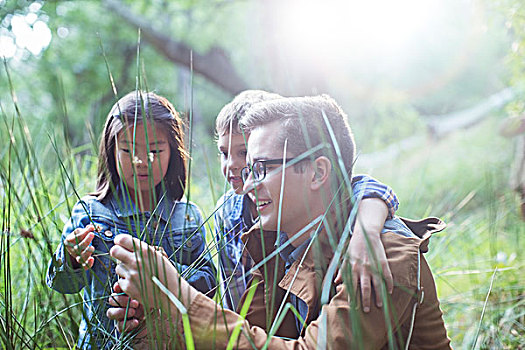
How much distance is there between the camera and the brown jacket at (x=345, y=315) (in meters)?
1.09

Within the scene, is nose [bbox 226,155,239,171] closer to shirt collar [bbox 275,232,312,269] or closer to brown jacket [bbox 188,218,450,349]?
shirt collar [bbox 275,232,312,269]

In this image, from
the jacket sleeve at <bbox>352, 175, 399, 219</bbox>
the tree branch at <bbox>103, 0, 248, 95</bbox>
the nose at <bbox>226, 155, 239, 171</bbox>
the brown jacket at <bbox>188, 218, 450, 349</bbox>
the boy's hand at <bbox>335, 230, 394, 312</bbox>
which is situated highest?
the tree branch at <bbox>103, 0, 248, 95</bbox>

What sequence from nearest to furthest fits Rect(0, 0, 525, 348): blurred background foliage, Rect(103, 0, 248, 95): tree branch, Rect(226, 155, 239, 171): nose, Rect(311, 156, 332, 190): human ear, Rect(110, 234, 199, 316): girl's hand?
Rect(110, 234, 199, 316): girl's hand, Rect(311, 156, 332, 190): human ear, Rect(226, 155, 239, 171): nose, Rect(0, 0, 525, 348): blurred background foliage, Rect(103, 0, 248, 95): tree branch

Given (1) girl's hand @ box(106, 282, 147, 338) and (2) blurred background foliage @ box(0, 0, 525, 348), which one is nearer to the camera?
(1) girl's hand @ box(106, 282, 147, 338)

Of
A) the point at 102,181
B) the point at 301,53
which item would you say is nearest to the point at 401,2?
the point at 301,53

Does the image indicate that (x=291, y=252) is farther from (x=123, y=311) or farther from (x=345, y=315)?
(x=123, y=311)

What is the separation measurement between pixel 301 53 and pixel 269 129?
15.1 feet

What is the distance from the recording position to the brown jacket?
43.0 inches

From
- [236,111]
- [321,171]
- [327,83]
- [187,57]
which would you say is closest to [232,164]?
[236,111]

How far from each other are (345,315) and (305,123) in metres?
0.56

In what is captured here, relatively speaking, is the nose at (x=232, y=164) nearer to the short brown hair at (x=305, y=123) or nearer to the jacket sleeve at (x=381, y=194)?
the short brown hair at (x=305, y=123)

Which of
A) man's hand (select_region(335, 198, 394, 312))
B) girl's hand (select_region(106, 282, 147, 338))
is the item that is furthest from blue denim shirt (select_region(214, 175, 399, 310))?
girl's hand (select_region(106, 282, 147, 338))

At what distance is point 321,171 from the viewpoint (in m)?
1.42

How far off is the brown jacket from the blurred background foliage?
0.57ft
